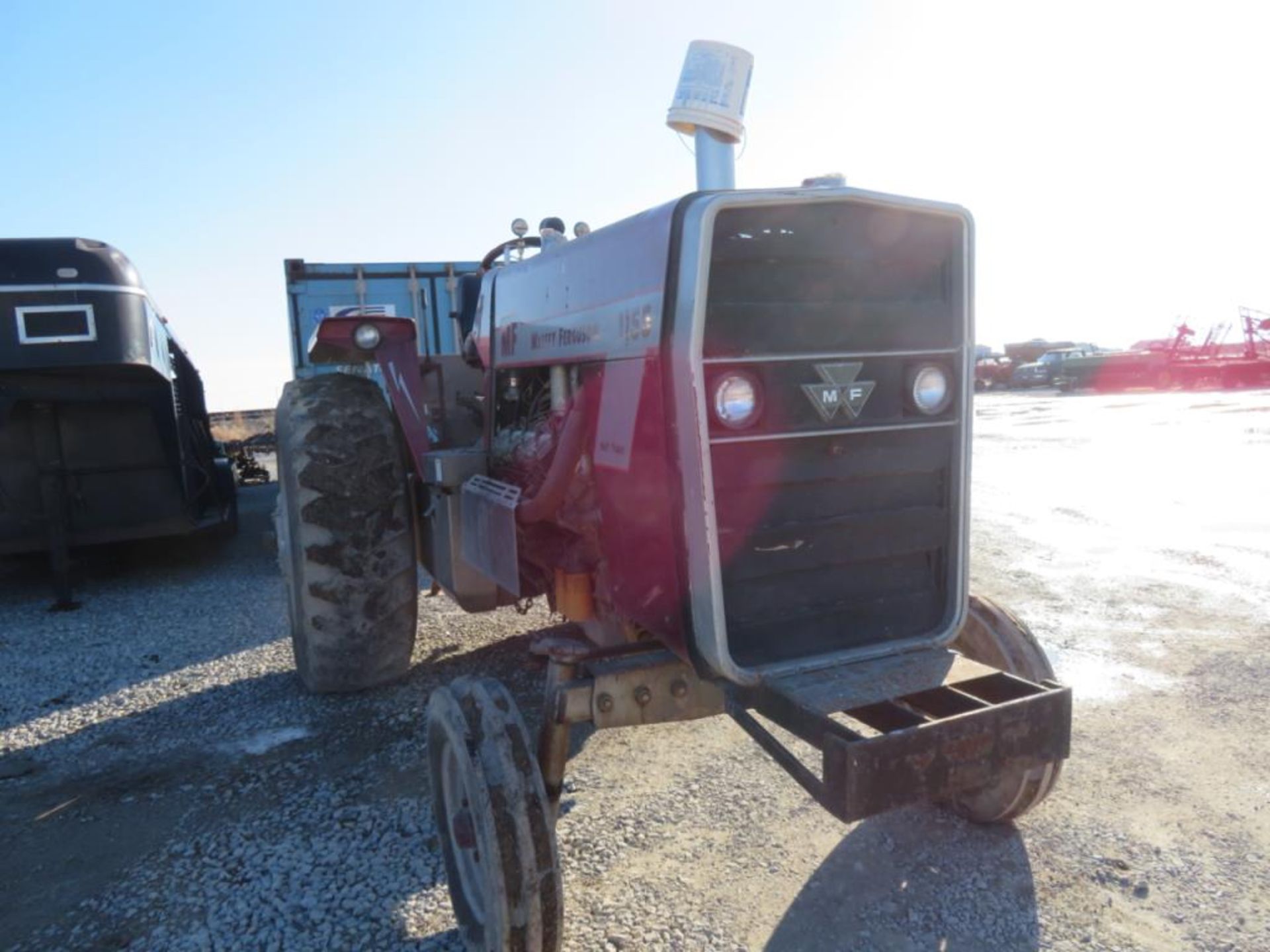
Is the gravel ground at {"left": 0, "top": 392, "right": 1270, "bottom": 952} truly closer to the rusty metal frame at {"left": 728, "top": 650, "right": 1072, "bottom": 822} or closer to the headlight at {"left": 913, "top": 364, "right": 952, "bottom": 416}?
the rusty metal frame at {"left": 728, "top": 650, "right": 1072, "bottom": 822}

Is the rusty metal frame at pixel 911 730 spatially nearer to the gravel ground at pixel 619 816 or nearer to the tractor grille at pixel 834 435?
the tractor grille at pixel 834 435

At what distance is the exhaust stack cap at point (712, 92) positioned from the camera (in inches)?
110

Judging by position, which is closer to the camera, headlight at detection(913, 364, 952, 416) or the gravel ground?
headlight at detection(913, 364, 952, 416)

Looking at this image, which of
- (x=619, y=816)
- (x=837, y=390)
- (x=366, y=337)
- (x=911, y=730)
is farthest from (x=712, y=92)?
(x=619, y=816)

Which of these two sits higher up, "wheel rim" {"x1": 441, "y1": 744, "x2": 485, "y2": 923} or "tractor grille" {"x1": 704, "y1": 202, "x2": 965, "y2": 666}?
"tractor grille" {"x1": 704, "y1": 202, "x2": 965, "y2": 666}

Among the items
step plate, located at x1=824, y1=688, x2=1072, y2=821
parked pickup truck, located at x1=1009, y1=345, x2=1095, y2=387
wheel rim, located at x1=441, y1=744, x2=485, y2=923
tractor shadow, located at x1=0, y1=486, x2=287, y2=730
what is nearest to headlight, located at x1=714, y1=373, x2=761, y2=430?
step plate, located at x1=824, y1=688, x2=1072, y2=821

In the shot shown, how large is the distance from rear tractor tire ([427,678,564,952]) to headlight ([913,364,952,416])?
131 centimetres

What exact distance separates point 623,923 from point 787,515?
3.96 feet

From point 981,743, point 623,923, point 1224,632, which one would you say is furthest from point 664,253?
point 1224,632

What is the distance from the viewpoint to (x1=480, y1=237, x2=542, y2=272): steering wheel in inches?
154

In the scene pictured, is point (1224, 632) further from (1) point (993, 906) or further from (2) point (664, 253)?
(2) point (664, 253)

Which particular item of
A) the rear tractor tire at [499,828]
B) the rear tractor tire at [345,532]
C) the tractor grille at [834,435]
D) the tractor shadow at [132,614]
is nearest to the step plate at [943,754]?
the tractor grille at [834,435]

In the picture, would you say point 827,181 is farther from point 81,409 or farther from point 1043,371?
point 1043,371

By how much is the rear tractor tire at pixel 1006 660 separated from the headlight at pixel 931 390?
2.11ft
